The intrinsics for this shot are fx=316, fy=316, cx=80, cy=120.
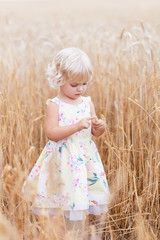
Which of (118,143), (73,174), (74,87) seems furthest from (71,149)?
(118,143)

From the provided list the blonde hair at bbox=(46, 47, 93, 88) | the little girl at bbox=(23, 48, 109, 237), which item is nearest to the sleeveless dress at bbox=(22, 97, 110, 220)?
the little girl at bbox=(23, 48, 109, 237)

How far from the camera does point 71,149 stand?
137 centimetres

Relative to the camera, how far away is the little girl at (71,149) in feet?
4.31

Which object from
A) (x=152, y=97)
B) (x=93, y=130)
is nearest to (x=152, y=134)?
(x=152, y=97)

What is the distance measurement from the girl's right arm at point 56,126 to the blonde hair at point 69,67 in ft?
0.37

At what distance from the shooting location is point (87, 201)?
1.33 m

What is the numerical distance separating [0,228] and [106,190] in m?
0.69

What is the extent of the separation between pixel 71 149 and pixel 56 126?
12 cm

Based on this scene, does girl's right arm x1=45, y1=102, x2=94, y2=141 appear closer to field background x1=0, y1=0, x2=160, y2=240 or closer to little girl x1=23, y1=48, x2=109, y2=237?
little girl x1=23, y1=48, x2=109, y2=237

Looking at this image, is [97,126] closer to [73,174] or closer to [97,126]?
[97,126]

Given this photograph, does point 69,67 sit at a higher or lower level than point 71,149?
higher

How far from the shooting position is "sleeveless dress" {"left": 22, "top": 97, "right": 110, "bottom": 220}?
1.33m

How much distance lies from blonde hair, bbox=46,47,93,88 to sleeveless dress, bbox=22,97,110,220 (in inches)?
4.2

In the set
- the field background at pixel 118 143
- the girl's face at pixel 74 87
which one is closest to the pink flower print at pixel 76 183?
the field background at pixel 118 143
